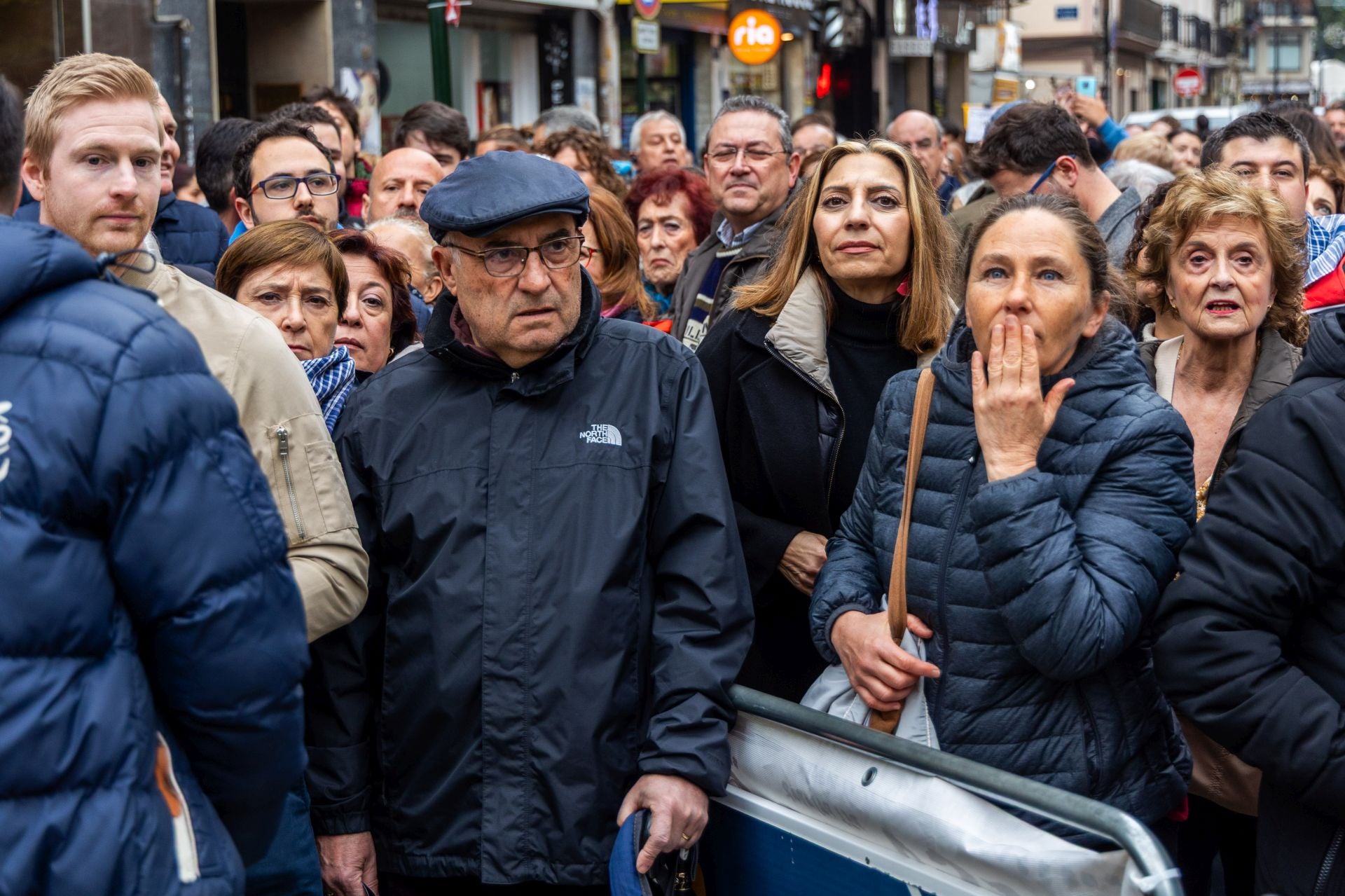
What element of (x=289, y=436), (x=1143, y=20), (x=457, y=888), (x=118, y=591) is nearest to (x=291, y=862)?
(x=457, y=888)

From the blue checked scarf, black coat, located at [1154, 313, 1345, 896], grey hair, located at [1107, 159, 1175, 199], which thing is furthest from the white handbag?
grey hair, located at [1107, 159, 1175, 199]

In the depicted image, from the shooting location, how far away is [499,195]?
10.3 feet

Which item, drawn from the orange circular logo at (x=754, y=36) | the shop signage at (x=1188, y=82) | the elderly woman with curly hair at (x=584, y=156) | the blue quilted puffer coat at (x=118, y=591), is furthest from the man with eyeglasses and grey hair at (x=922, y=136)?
the shop signage at (x=1188, y=82)

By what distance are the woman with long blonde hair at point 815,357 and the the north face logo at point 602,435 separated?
844 millimetres

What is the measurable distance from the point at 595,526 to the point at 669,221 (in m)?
3.83

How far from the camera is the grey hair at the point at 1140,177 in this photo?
7.93 metres

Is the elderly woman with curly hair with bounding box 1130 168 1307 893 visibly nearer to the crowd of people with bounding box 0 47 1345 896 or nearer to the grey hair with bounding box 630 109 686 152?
the crowd of people with bounding box 0 47 1345 896

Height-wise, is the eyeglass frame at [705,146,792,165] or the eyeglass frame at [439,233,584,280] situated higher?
the eyeglass frame at [705,146,792,165]

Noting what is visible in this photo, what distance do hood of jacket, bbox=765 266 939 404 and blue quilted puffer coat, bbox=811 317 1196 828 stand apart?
83 centimetres

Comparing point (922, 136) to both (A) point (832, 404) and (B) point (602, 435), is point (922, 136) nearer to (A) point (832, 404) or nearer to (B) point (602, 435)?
(A) point (832, 404)

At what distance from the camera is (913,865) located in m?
2.68

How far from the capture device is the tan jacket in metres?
2.92

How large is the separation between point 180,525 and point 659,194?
492 cm

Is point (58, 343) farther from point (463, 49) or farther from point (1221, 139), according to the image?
point (463, 49)
